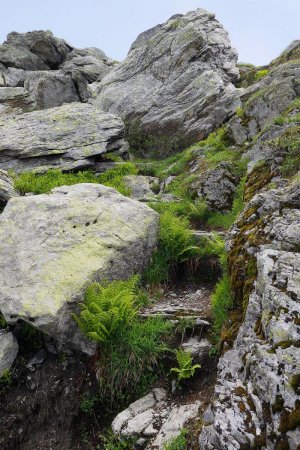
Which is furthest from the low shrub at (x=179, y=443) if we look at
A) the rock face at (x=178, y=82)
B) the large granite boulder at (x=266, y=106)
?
the rock face at (x=178, y=82)

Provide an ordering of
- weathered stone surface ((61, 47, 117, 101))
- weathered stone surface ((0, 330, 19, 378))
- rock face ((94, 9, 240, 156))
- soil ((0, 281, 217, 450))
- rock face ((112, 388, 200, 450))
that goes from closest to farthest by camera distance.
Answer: rock face ((112, 388, 200, 450)), soil ((0, 281, 217, 450)), weathered stone surface ((0, 330, 19, 378)), rock face ((94, 9, 240, 156)), weathered stone surface ((61, 47, 117, 101))

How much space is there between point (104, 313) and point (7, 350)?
96.3 inches

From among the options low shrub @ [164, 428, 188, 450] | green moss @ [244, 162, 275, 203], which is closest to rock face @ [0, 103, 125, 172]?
green moss @ [244, 162, 275, 203]

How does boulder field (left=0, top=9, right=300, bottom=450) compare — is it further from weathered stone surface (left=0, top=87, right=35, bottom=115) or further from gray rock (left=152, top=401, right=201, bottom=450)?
weathered stone surface (left=0, top=87, right=35, bottom=115)

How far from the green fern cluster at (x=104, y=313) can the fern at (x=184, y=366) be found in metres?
1.31

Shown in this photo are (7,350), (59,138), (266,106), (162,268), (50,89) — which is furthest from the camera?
(50,89)

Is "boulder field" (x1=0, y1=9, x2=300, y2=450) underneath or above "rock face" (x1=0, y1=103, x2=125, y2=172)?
underneath

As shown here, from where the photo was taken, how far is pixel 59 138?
1908cm

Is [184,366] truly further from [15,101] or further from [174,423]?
[15,101]

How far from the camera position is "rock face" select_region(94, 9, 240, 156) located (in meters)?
22.6

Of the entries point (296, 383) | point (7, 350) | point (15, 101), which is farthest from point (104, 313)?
point (15, 101)

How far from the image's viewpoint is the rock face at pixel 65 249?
26.3 ft

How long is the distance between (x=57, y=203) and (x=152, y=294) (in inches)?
150

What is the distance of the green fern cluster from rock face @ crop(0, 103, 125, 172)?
35.6 feet
